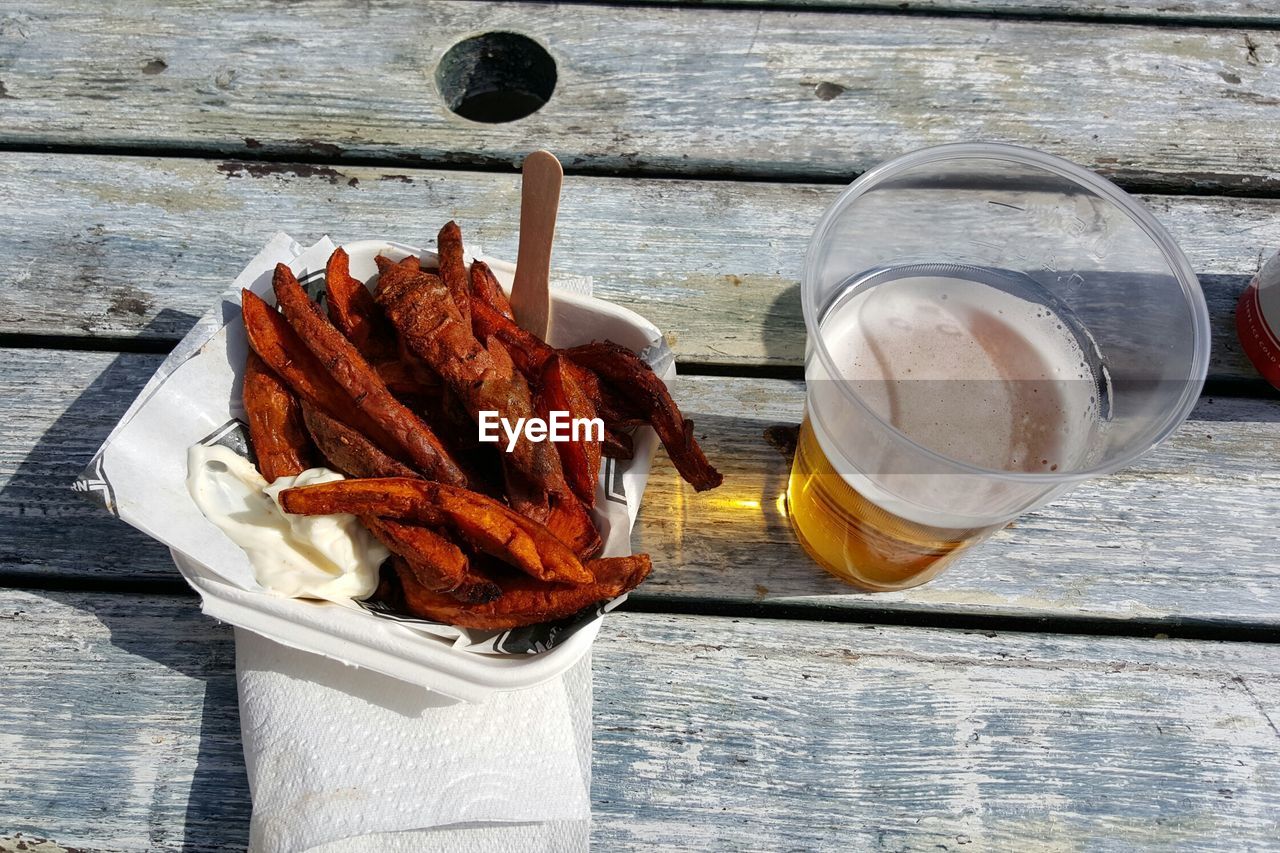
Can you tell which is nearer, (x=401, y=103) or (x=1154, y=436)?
(x=1154, y=436)

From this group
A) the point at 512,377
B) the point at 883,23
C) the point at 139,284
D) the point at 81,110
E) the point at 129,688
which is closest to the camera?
the point at 512,377

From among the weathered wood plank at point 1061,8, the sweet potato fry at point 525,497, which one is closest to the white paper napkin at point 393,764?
the sweet potato fry at point 525,497

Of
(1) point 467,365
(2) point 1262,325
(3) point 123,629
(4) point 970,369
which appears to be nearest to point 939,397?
(4) point 970,369

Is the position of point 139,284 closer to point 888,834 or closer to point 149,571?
point 149,571

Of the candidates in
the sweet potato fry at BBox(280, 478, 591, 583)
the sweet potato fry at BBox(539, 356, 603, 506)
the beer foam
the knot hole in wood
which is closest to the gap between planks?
the knot hole in wood

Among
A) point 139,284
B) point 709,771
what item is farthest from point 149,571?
point 709,771

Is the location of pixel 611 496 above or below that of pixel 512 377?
below
